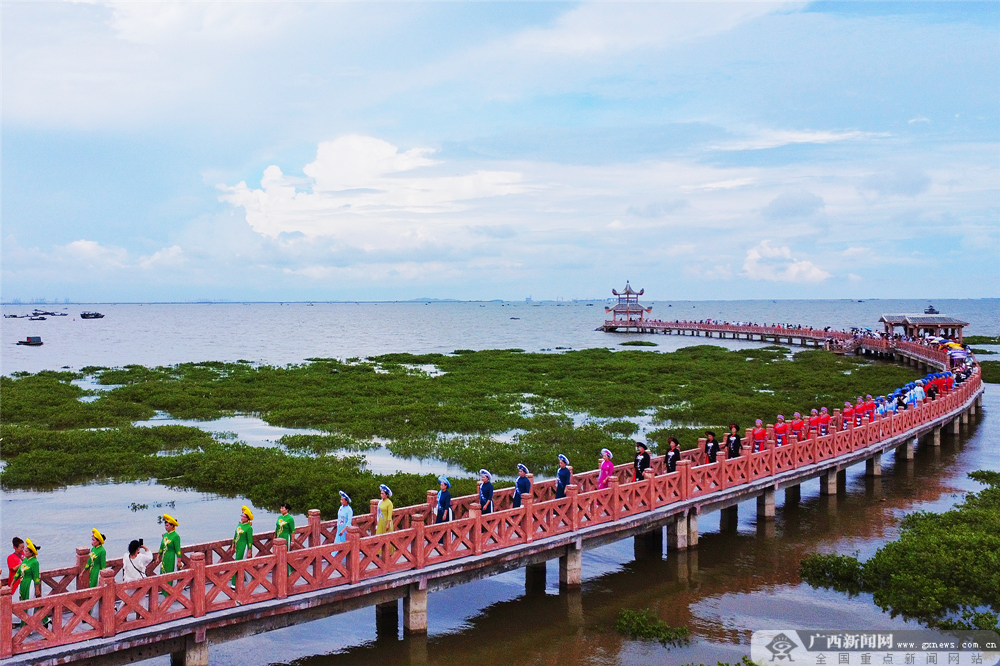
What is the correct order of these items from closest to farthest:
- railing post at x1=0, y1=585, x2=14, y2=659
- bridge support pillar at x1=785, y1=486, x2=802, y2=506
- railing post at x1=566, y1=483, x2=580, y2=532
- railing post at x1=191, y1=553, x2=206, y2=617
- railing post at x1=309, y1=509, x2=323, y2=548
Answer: railing post at x1=0, y1=585, x2=14, y2=659 → railing post at x1=191, y1=553, x2=206, y2=617 → railing post at x1=309, y1=509, x2=323, y2=548 → railing post at x1=566, y1=483, x2=580, y2=532 → bridge support pillar at x1=785, y1=486, x2=802, y2=506

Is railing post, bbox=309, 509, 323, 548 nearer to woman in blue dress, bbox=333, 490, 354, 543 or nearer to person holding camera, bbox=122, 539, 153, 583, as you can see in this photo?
woman in blue dress, bbox=333, 490, 354, 543

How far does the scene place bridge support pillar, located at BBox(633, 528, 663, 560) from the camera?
18297 mm

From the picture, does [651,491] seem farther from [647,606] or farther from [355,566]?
[355,566]

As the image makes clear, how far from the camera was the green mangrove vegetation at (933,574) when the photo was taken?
14750mm

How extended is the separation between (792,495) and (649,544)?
690 centimetres

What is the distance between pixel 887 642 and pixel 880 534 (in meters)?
6.77

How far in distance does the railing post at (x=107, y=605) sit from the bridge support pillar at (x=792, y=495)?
1838 centimetres

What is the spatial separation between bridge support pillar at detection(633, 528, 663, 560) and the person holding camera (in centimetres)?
1078

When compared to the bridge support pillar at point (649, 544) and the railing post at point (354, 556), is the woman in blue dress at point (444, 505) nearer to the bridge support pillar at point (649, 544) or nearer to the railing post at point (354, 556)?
the railing post at point (354, 556)

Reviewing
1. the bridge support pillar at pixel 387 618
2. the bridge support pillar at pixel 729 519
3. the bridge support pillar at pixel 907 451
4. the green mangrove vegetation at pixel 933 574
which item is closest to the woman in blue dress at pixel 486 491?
the bridge support pillar at pixel 387 618

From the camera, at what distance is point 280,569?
11922 mm

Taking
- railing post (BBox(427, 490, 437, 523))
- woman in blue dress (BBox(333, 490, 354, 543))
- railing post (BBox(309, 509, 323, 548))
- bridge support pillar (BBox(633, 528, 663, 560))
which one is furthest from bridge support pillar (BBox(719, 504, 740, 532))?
railing post (BBox(309, 509, 323, 548))

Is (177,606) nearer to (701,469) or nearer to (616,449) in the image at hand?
(701,469)

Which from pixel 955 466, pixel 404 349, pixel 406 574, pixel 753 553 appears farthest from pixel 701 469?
pixel 404 349
